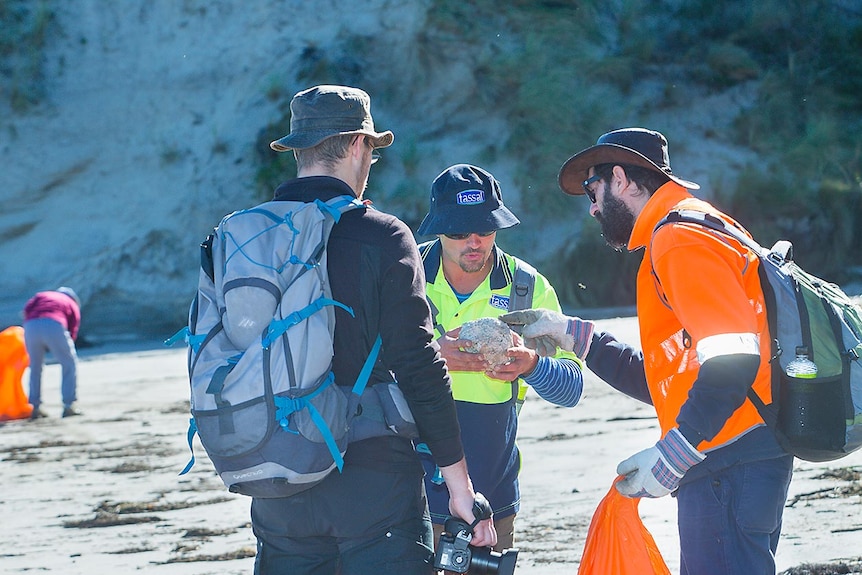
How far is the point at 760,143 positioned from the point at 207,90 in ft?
38.5

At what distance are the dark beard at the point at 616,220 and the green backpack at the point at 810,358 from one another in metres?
0.31

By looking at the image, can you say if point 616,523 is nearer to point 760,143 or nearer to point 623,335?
point 623,335

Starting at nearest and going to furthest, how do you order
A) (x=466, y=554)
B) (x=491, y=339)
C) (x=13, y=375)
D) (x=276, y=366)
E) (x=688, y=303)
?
(x=276, y=366)
(x=688, y=303)
(x=466, y=554)
(x=491, y=339)
(x=13, y=375)

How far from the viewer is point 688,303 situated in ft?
9.20

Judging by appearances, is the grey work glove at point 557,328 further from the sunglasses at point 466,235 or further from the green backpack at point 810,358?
the green backpack at point 810,358

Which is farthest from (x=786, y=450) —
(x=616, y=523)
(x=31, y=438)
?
(x=31, y=438)

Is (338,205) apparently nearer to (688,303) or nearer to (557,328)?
(688,303)

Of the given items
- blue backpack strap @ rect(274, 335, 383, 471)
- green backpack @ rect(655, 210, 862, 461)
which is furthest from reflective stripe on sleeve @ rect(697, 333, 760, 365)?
blue backpack strap @ rect(274, 335, 383, 471)

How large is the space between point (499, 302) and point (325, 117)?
1.30m

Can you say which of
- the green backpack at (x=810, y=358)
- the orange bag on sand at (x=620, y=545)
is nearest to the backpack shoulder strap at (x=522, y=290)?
the orange bag on sand at (x=620, y=545)

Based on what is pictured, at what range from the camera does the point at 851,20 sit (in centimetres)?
2489

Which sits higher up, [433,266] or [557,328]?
[433,266]

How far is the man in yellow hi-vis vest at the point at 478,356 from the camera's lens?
3.84 metres

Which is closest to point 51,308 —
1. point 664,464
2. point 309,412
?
point 309,412
